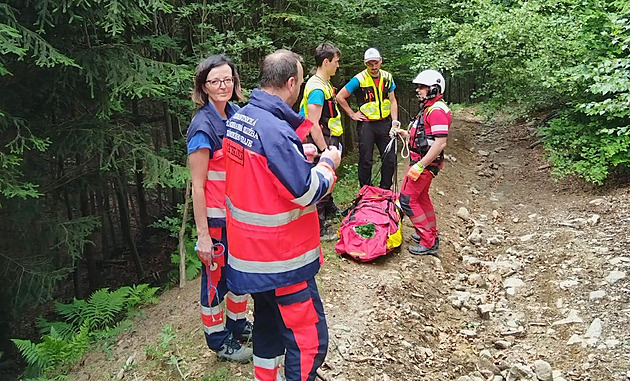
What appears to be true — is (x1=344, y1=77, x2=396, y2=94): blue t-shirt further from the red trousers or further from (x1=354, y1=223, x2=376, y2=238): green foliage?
(x1=354, y1=223, x2=376, y2=238): green foliage

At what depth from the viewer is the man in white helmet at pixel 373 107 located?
598 centimetres

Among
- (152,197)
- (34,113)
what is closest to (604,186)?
(34,113)

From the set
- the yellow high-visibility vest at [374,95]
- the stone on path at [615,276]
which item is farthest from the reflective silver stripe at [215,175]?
the stone on path at [615,276]

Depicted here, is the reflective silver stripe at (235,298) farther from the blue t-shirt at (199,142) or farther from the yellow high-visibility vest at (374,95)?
the yellow high-visibility vest at (374,95)

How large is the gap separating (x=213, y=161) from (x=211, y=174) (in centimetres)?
10

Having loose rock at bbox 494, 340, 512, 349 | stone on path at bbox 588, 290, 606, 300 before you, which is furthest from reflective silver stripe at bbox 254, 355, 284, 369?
stone on path at bbox 588, 290, 606, 300

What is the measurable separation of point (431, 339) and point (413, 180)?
6.02 ft

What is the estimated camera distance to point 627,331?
414 cm

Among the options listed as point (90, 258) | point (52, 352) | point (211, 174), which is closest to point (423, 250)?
point (211, 174)

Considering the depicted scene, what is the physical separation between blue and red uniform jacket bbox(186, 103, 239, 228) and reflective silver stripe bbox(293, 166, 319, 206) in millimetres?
975

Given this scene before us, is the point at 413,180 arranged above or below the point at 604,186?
above

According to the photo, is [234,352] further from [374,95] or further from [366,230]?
[374,95]

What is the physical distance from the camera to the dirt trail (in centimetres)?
388

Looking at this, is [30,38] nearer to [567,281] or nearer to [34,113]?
[34,113]
